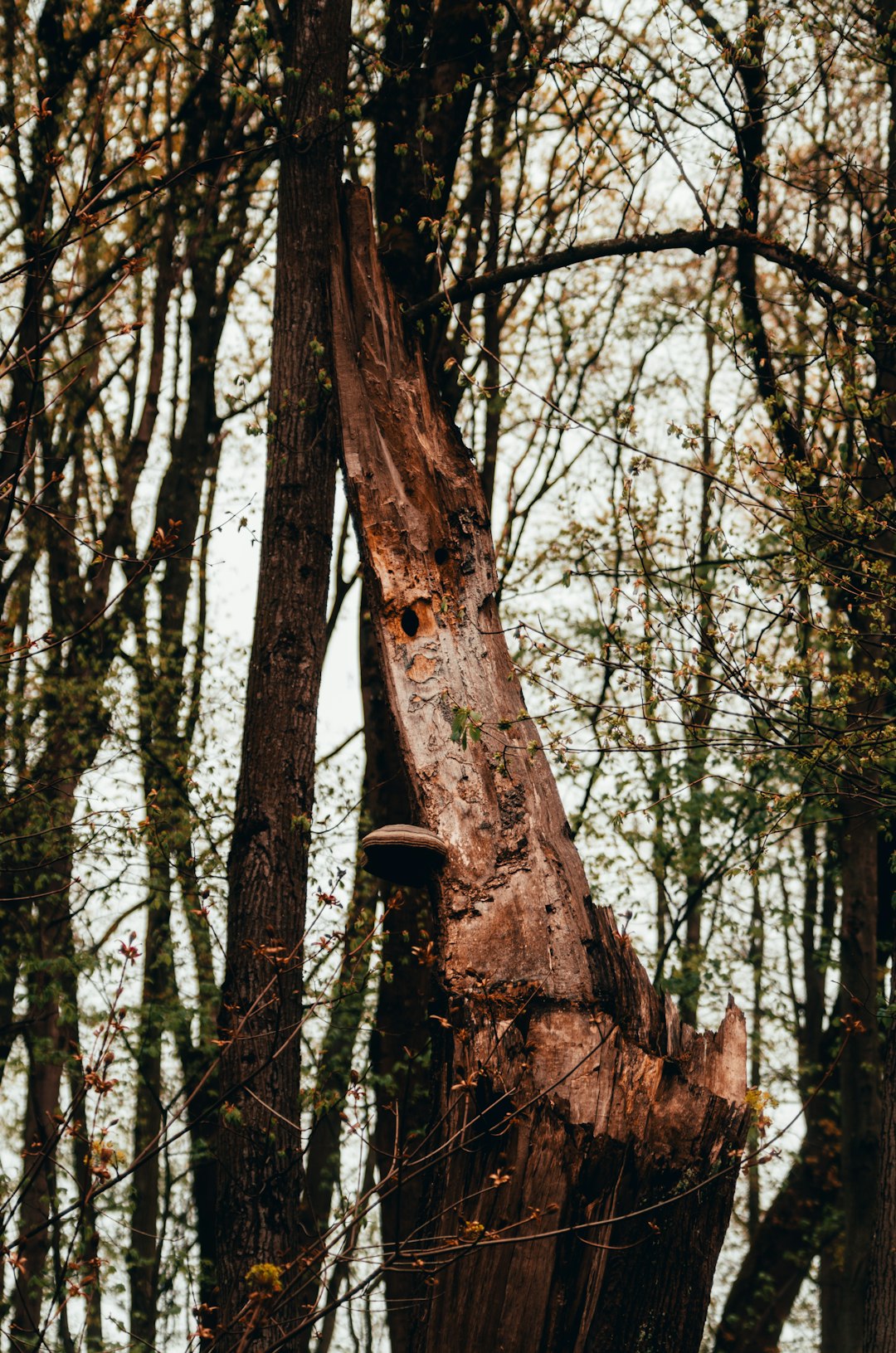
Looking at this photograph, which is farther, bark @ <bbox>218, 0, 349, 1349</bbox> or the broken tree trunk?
bark @ <bbox>218, 0, 349, 1349</bbox>

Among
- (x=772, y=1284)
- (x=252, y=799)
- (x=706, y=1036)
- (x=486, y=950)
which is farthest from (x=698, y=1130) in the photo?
(x=772, y=1284)

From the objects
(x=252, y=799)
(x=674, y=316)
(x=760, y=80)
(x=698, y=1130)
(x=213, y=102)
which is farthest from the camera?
(x=674, y=316)

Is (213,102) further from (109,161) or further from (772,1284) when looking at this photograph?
(772,1284)

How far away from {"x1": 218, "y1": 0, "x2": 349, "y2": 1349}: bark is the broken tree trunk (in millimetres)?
1344

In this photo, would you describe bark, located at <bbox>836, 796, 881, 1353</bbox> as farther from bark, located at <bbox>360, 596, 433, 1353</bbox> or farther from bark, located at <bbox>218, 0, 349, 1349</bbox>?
bark, located at <bbox>218, 0, 349, 1349</bbox>

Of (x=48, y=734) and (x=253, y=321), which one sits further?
(x=253, y=321)

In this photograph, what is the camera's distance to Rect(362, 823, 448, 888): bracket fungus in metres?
4.29

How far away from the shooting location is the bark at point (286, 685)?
5473mm

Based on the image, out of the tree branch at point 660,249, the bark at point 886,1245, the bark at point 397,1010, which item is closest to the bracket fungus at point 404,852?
the bark at point 886,1245

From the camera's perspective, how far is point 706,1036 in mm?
4309

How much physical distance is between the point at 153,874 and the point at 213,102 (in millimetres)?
7449

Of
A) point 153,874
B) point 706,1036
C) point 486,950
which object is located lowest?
point 706,1036

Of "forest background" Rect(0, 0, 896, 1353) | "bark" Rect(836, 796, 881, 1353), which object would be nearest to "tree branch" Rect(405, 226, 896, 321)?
"forest background" Rect(0, 0, 896, 1353)

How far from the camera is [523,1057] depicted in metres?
3.98
